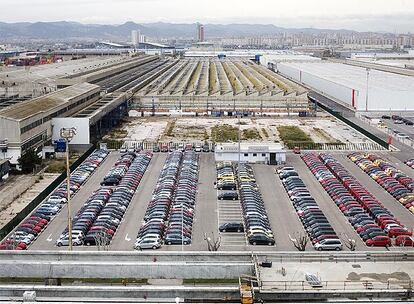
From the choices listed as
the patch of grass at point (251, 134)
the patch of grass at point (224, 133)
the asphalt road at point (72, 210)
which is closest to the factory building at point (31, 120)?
the asphalt road at point (72, 210)

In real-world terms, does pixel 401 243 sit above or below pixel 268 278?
below

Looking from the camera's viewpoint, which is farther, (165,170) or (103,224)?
(165,170)

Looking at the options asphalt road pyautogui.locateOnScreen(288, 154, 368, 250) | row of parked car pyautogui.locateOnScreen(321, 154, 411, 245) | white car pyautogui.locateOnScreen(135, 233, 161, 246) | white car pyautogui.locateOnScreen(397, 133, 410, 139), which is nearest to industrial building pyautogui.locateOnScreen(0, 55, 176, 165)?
white car pyautogui.locateOnScreen(135, 233, 161, 246)

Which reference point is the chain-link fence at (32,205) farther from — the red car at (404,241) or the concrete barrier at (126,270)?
the red car at (404,241)

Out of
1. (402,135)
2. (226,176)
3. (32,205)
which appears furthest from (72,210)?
(402,135)

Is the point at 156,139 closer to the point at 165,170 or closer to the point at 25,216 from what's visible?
the point at 165,170

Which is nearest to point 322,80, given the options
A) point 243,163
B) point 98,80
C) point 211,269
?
point 98,80

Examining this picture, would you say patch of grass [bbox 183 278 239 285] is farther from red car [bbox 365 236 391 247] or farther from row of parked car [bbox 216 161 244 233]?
red car [bbox 365 236 391 247]

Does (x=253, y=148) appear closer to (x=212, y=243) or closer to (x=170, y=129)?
(x=212, y=243)
